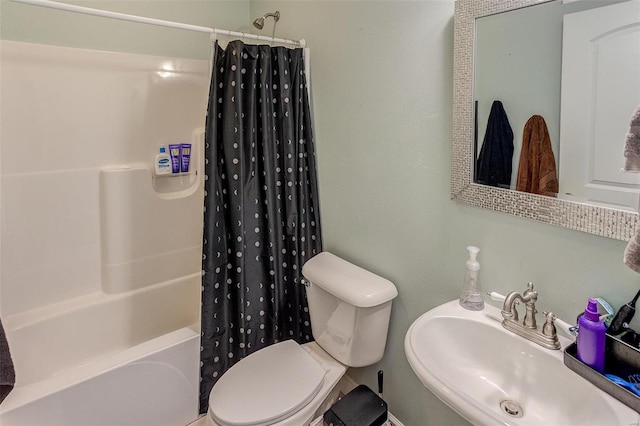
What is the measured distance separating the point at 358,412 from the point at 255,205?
0.99 metres

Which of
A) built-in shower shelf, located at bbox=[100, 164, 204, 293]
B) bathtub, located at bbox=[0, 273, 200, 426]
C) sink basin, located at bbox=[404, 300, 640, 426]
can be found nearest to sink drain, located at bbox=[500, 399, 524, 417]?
sink basin, located at bbox=[404, 300, 640, 426]

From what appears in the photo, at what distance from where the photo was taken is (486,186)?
1.15m

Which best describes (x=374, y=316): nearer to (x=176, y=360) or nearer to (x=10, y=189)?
(x=176, y=360)

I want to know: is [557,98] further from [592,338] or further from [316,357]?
[316,357]

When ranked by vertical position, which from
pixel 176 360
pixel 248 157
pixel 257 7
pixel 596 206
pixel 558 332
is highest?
pixel 257 7

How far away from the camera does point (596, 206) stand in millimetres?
892

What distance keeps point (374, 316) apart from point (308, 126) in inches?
38.0

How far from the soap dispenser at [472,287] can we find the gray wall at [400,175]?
0.04 m

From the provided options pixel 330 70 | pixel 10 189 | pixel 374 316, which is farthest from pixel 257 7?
pixel 374 316

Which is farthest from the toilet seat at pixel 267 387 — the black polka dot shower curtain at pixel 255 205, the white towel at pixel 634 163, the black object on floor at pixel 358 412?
the white towel at pixel 634 163

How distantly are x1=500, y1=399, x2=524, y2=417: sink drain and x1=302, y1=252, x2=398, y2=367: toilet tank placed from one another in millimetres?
535

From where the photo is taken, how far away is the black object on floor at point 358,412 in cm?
141

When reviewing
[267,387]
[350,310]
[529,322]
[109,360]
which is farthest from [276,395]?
[529,322]

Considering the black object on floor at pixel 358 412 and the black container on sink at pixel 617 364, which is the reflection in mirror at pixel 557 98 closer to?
the black container on sink at pixel 617 364
